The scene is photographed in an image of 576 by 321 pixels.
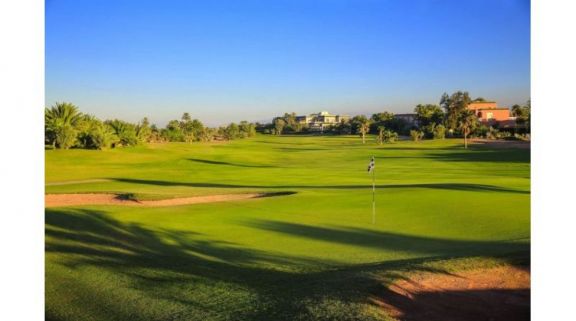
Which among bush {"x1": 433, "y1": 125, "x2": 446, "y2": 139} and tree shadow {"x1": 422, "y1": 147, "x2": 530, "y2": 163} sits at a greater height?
bush {"x1": 433, "y1": 125, "x2": 446, "y2": 139}

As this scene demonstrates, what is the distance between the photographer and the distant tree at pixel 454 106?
206ft

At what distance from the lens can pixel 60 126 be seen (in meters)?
39.8

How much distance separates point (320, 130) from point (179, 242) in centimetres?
7270

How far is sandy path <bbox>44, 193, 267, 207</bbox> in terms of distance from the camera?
69.1 ft

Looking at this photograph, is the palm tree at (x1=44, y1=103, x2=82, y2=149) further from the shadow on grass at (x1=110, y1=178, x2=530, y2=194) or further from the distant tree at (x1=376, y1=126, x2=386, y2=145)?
the distant tree at (x1=376, y1=126, x2=386, y2=145)

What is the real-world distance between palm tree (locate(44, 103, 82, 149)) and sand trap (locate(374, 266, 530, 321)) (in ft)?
129

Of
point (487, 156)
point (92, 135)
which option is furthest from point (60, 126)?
point (487, 156)

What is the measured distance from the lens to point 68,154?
130 ft

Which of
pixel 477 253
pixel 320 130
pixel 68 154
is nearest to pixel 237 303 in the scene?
pixel 477 253

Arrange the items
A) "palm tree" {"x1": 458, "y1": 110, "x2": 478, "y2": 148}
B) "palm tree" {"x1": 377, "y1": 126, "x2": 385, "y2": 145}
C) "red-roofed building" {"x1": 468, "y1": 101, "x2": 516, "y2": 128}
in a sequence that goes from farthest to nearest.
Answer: "red-roofed building" {"x1": 468, "y1": 101, "x2": 516, "y2": 128} < "palm tree" {"x1": 377, "y1": 126, "x2": 385, "y2": 145} < "palm tree" {"x1": 458, "y1": 110, "x2": 478, "y2": 148}

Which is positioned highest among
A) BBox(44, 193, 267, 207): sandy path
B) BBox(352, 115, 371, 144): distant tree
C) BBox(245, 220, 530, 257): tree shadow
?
BBox(352, 115, 371, 144): distant tree
